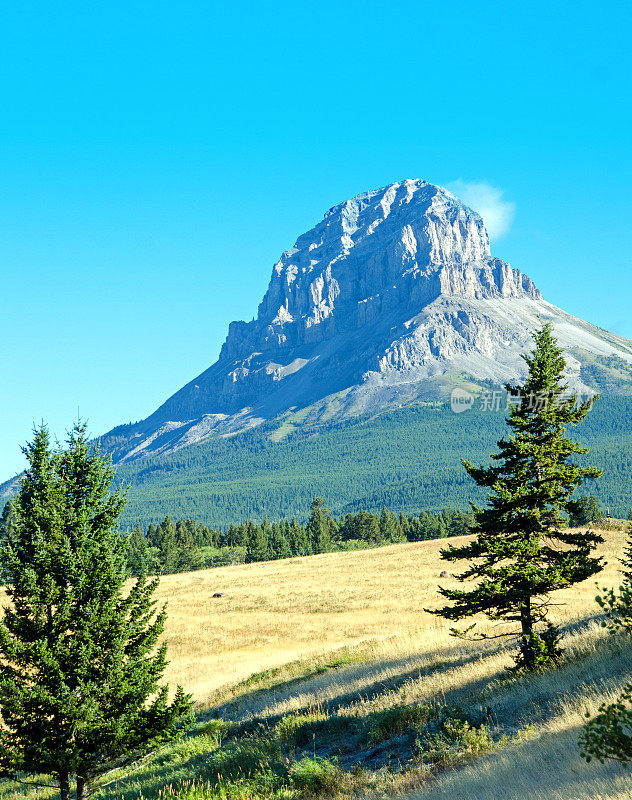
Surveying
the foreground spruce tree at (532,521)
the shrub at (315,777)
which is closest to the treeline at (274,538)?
the foreground spruce tree at (532,521)

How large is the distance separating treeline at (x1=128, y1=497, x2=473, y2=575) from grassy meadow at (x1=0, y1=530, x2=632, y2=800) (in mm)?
79943

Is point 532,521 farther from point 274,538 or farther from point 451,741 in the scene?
point 274,538

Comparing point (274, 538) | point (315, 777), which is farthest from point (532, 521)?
point (274, 538)

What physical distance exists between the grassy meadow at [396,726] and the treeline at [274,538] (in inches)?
3147

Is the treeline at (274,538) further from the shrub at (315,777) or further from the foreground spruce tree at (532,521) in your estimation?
the shrub at (315,777)

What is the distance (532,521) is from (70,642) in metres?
12.5

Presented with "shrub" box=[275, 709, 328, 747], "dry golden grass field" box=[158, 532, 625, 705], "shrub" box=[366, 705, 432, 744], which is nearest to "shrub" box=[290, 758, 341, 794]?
"shrub" box=[366, 705, 432, 744]

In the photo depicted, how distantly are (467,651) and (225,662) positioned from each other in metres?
19.7

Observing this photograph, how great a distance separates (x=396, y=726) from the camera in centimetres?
1402

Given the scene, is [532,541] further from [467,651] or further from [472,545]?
[467,651]

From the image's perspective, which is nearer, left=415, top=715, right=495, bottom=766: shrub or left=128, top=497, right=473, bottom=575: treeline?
left=415, top=715, right=495, bottom=766: shrub

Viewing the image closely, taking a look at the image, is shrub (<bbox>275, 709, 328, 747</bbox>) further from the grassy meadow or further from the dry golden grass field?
the dry golden grass field

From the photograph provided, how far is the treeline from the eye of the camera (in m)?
112

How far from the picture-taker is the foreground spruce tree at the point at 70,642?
14164mm
